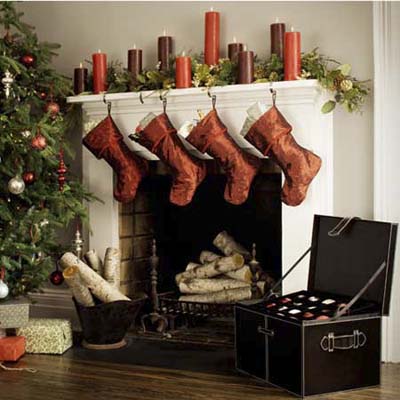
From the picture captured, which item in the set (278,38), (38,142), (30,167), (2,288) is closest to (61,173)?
(30,167)

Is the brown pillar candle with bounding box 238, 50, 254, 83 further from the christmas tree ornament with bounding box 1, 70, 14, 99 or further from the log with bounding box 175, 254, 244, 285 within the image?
the christmas tree ornament with bounding box 1, 70, 14, 99

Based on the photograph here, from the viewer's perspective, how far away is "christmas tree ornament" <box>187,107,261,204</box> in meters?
3.86

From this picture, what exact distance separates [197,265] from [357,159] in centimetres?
112

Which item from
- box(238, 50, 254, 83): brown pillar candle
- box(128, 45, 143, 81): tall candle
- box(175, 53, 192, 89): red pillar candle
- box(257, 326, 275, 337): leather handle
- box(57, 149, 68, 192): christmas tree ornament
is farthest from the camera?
box(128, 45, 143, 81): tall candle

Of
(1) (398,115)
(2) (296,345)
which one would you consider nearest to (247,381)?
(2) (296,345)

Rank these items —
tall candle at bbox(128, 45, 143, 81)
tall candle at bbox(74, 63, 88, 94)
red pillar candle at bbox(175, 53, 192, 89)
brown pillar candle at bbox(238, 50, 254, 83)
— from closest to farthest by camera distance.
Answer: brown pillar candle at bbox(238, 50, 254, 83), red pillar candle at bbox(175, 53, 192, 89), tall candle at bbox(128, 45, 143, 81), tall candle at bbox(74, 63, 88, 94)

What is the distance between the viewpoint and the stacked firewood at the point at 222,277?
4.19 metres

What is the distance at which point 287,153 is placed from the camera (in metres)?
3.72

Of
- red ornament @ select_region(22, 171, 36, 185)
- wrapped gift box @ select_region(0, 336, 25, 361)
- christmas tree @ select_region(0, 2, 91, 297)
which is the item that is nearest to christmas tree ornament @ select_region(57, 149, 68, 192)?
christmas tree @ select_region(0, 2, 91, 297)

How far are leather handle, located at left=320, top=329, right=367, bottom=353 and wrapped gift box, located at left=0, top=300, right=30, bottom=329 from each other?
4.81 ft

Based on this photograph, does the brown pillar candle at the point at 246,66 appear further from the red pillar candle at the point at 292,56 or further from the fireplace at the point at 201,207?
the red pillar candle at the point at 292,56

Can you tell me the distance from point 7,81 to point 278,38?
1346 millimetres

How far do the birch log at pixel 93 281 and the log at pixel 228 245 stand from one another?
2.23 feet

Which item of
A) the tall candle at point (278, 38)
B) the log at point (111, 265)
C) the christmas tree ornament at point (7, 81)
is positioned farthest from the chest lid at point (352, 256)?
the christmas tree ornament at point (7, 81)
